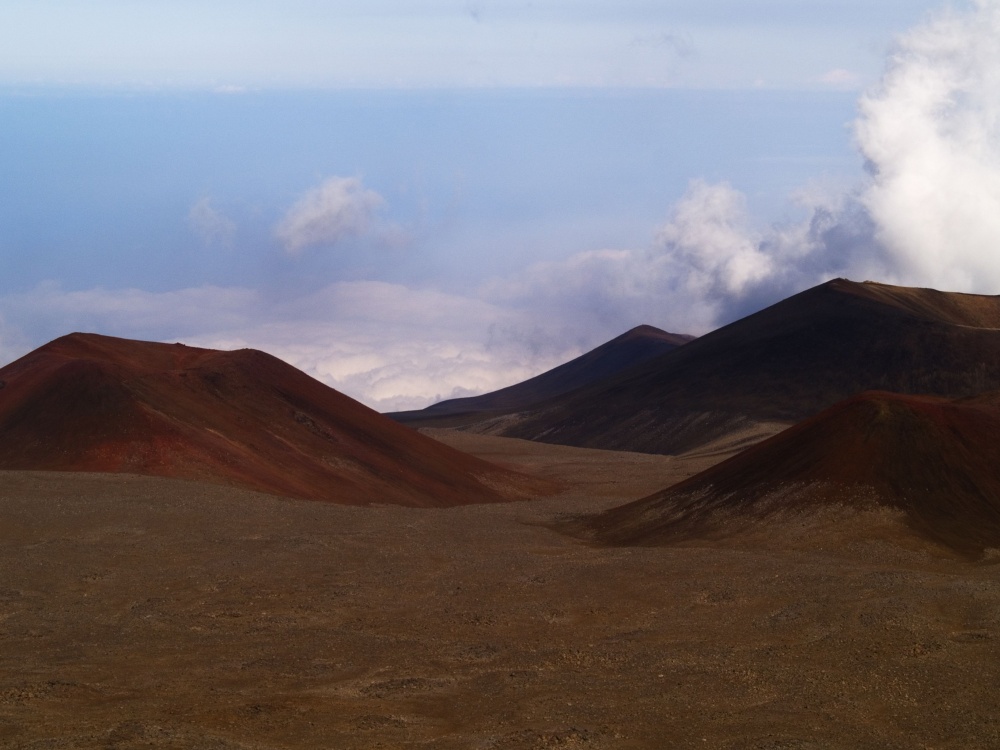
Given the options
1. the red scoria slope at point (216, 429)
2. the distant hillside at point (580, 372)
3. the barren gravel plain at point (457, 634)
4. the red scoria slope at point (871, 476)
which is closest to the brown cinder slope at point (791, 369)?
the distant hillside at point (580, 372)

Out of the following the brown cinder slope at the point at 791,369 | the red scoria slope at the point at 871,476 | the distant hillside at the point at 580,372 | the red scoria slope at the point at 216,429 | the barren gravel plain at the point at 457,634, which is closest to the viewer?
the barren gravel plain at the point at 457,634

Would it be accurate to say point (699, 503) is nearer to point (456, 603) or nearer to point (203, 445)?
point (456, 603)

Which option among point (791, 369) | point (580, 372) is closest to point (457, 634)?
point (791, 369)

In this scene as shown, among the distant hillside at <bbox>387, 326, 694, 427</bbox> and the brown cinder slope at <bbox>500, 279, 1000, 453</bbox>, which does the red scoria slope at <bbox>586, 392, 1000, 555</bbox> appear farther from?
the distant hillside at <bbox>387, 326, 694, 427</bbox>

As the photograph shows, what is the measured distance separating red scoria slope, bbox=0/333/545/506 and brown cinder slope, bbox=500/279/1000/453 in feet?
153

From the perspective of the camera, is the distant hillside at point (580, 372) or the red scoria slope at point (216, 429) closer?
the red scoria slope at point (216, 429)

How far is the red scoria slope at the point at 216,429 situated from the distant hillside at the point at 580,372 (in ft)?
307

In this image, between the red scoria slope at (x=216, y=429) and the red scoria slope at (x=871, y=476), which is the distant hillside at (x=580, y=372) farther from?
the red scoria slope at (x=871, y=476)

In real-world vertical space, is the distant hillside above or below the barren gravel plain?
above

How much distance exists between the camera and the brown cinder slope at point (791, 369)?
351 feet

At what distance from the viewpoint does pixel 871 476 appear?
110 ft

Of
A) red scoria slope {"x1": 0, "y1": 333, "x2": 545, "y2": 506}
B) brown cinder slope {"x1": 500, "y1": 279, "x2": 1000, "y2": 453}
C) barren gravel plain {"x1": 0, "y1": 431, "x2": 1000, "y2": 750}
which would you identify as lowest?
barren gravel plain {"x1": 0, "y1": 431, "x2": 1000, "y2": 750}

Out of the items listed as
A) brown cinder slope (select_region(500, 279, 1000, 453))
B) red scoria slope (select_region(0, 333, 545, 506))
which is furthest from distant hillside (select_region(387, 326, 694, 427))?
red scoria slope (select_region(0, 333, 545, 506))

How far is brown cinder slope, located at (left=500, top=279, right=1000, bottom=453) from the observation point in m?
107
